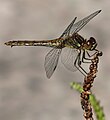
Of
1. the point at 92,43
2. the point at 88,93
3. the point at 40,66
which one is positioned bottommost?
the point at 88,93

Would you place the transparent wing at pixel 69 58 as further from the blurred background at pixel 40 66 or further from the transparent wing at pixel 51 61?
the blurred background at pixel 40 66

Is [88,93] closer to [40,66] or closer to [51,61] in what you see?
[51,61]

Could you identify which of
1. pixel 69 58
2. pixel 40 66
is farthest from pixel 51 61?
pixel 40 66

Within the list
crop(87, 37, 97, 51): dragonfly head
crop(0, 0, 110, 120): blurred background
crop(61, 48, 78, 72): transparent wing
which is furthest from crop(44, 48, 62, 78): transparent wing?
crop(0, 0, 110, 120): blurred background

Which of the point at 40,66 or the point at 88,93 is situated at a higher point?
the point at 40,66

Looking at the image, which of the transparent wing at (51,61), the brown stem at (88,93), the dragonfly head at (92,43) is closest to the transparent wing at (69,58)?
the transparent wing at (51,61)

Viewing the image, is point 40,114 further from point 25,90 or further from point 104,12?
point 104,12

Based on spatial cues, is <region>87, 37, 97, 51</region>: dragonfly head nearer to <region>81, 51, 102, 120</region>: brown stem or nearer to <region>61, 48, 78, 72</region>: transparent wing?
<region>81, 51, 102, 120</region>: brown stem
